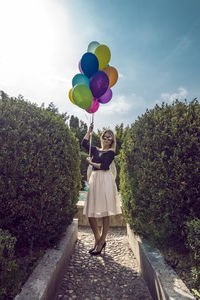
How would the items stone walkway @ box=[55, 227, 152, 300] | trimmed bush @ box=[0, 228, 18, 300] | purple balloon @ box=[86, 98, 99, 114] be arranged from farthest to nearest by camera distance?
1. purple balloon @ box=[86, 98, 99, 114]
2. stone walkway @ box=[55, 227, 152, 300]
3. trimmed bush @ box=[0, 228, 18, 300]

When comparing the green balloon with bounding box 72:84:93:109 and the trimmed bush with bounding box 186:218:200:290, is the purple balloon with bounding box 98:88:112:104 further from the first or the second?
the trimmed bush with bounding box 186:218:200:290

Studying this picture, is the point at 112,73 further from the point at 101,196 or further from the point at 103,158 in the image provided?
the point at 101,196

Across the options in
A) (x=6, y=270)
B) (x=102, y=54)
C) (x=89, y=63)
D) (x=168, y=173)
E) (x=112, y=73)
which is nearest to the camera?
(x=6, y=270)

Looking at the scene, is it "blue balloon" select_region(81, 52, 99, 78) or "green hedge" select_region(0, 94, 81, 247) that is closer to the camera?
"green hedge" select_region(0, 94, 81, 247)

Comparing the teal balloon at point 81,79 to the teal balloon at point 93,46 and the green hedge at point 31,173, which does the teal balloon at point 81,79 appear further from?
the green hedge at point 31,173

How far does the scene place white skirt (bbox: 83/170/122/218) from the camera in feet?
12.0

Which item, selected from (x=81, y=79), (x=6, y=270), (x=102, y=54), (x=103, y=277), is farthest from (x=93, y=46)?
(x=103, y=277)

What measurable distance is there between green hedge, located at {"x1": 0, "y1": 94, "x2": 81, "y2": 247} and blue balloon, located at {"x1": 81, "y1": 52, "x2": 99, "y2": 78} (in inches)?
44.9

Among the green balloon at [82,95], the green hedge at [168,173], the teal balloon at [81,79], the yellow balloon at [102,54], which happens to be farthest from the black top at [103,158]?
the yellow balloon at [102,54]

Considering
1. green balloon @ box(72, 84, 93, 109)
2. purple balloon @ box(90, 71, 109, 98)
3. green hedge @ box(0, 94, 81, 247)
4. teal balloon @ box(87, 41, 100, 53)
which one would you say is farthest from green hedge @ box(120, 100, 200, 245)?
teal balloon @ box(87, 41, 100, 53)

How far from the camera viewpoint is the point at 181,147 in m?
3.04

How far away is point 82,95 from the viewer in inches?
137

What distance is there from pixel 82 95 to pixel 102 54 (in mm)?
916

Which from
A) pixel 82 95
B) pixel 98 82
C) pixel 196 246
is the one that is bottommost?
pixel 196 246
